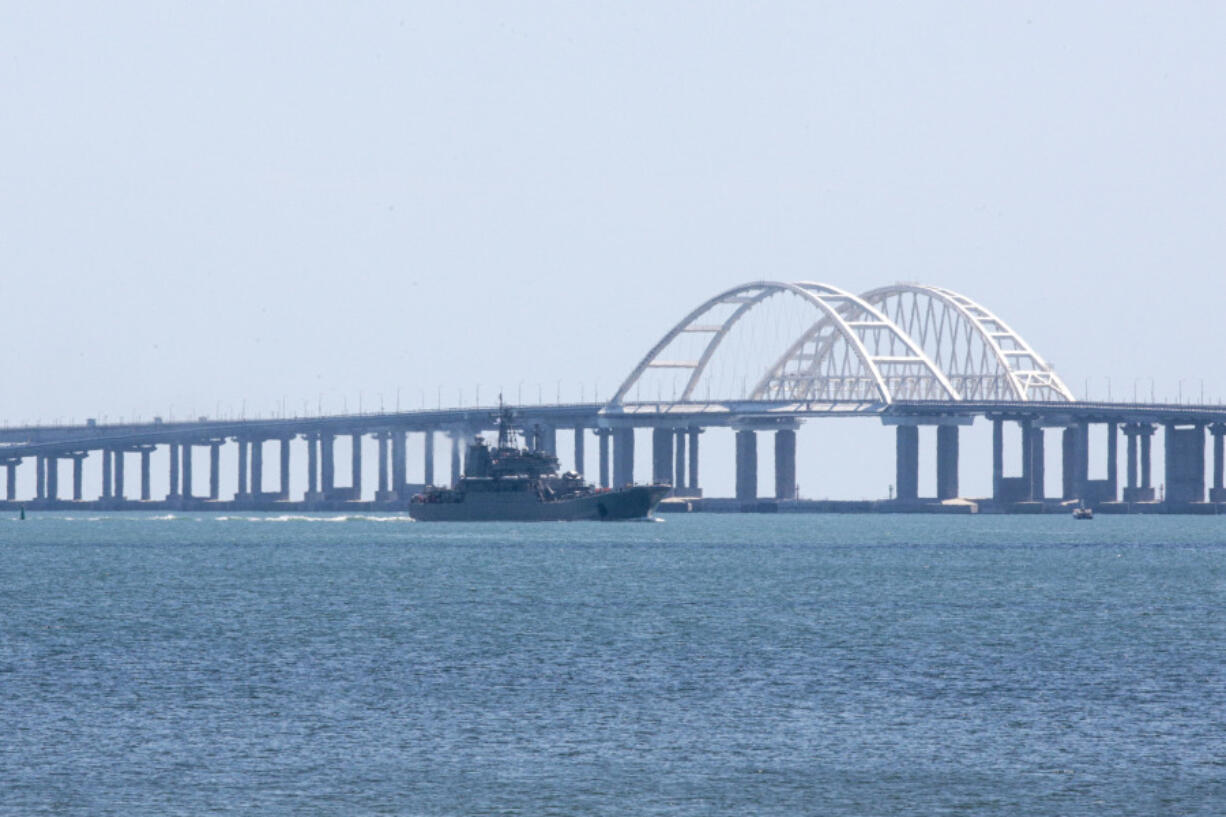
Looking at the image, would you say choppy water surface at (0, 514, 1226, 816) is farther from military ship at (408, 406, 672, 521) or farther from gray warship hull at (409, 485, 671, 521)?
gray warship hull at (409, 485, 671, 521)

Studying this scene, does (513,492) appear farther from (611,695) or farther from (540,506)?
(611,695)

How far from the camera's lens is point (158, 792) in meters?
34.8

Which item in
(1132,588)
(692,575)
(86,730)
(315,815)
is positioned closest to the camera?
(315,815)

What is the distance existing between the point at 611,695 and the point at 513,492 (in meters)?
125

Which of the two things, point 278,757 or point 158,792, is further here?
point 278,757

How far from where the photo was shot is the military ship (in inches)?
6698

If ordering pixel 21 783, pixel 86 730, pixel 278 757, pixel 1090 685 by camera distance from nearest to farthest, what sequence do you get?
pixel 21 783, pixel 278 757, pixel 86 730, pixel 1090 685

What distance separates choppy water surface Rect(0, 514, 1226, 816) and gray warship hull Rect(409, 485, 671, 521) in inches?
3068

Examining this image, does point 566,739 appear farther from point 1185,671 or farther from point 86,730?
point 1185,671

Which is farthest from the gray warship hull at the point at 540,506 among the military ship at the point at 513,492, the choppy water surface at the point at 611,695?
the choppy water surface at the point at 611,695

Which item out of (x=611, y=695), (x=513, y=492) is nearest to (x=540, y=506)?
(x=513, y=492)

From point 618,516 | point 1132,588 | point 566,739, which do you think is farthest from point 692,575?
point 618,516

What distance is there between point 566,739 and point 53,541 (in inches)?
4526

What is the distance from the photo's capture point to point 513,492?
172m
